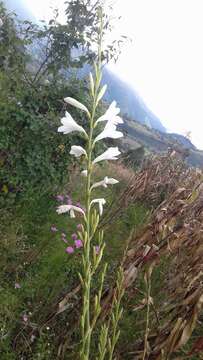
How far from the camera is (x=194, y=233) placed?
2826 millimetres

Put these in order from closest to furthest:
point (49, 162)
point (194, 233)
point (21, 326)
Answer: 1. point (21, 326)
2. point (194, 233)
3. point (49, 162)

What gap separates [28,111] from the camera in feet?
12.4

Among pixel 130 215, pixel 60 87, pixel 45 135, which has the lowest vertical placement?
pixel 130 215

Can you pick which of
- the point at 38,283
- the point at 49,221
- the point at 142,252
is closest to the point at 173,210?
the point at 142,252

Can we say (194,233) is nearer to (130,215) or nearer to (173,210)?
(173,210)

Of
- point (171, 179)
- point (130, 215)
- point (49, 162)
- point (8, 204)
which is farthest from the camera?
point (171, 179)

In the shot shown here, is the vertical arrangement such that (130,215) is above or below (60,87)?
below

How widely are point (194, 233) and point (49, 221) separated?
1591 mm

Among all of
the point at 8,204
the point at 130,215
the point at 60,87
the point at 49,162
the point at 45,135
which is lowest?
the point at 130,215

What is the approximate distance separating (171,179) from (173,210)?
3259mm

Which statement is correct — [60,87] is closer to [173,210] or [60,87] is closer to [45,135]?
[45,135]

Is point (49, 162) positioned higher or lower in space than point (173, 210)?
lower

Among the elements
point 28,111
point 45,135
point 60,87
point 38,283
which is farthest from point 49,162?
point 38,283

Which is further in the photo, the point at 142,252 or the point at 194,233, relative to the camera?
the point at 194,233
